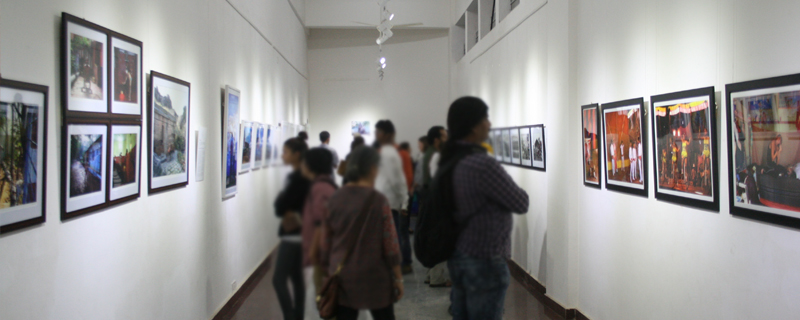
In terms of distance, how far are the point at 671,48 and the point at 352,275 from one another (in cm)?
405

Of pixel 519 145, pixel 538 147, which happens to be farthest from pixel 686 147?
pixel 519 145

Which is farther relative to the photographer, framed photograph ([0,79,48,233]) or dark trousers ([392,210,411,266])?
framed photograph ([0,79,48,233])

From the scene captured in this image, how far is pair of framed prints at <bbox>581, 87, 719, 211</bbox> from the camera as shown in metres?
3.80

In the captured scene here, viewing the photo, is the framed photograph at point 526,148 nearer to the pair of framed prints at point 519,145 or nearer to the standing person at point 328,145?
the pair of framed prints at point 519,145

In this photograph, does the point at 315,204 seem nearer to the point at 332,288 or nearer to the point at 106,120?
the point at 332,288

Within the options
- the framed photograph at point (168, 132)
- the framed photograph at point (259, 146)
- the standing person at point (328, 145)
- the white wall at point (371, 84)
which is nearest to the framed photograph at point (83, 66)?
the framed photograph at point (168, 132)

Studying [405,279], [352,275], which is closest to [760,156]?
[405,279]

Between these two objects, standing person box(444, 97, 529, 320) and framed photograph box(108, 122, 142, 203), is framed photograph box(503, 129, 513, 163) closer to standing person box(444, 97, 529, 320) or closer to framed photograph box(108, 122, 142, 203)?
standing person box(444, 97, 529, 320)

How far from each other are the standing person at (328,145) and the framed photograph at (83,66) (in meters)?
2.36

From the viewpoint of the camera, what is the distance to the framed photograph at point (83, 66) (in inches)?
116

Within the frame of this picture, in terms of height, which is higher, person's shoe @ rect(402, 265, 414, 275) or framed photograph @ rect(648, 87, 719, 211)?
framed photograph @ rect(648, 87, 719, 211)

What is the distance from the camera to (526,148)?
2342 millimetres

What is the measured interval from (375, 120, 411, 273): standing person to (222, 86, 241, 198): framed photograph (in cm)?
41

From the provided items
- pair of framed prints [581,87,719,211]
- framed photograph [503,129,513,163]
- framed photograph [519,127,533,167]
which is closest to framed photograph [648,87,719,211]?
pair of framed prints [581,87,719,211]
